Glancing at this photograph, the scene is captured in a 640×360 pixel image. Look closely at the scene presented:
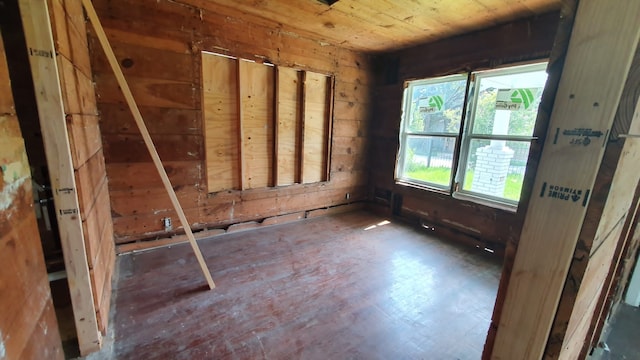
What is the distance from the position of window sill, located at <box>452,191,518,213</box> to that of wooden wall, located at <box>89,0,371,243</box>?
2.33 m

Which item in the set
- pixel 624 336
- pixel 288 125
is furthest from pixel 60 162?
pixel 624 336

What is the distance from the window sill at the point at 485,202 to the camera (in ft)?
8.91

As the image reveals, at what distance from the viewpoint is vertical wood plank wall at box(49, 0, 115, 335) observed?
1326 mm

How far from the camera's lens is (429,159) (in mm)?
3447

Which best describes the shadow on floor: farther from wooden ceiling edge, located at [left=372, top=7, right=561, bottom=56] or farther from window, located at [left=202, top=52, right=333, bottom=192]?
window, located at [left=202, top=52, right=333, bottom=192]

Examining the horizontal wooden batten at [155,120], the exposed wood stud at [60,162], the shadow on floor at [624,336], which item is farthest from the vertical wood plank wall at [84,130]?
the shadow on floor at [624,336]

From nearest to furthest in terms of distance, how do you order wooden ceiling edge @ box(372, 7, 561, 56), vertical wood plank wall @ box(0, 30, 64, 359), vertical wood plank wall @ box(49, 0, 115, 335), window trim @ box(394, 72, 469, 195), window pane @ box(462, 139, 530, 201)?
vertical wood plank wall @ box(0, 30, 64, 359) → vertical wood plank wall @ box(49, 0, 115, 335) → wooden ceiling edge @ box(372, 7, 561, 56) → window pane @ box(462, 139, 530, 201) → window trim @ box(394, 72, 469, 195)

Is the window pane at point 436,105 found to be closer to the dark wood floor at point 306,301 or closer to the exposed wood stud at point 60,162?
the dark wood floor at point 306,301

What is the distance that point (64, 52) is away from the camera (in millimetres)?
1352

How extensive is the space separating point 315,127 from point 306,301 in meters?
2.24

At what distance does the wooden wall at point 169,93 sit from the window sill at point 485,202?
2.33 metres

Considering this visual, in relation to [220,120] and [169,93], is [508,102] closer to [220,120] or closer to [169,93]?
[220,120]

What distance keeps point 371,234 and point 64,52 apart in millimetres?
3034

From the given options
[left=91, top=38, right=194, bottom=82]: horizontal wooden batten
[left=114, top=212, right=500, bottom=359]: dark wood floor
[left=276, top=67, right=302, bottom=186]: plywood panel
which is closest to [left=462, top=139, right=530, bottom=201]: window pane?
[left=114, top=212, right=500, bottom=359]: dark wood floor
